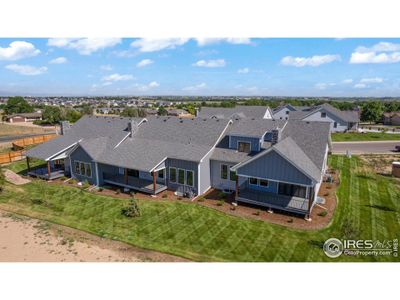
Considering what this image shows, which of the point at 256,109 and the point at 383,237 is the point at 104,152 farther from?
the point at 256,109

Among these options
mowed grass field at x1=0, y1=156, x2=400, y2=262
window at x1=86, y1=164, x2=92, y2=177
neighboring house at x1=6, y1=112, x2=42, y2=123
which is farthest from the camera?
neighboring house at x1=6, y1=112, x2=42, y2=123

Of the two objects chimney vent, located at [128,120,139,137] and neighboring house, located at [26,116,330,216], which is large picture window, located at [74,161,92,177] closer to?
neighboring house, located at [26,116,330,216]

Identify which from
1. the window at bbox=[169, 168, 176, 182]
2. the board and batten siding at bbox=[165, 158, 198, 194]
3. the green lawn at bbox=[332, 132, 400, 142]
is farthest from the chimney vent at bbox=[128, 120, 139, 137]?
the green lawn at bbox=[332, 132, 400, 142]

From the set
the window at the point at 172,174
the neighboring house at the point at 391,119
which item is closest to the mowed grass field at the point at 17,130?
the window at the point at 172,174

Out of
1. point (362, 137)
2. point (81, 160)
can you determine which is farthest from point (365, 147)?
point (81, 160)

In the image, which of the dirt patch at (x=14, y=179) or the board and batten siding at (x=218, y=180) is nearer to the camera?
the board and batten siding at (x=218, y=180)

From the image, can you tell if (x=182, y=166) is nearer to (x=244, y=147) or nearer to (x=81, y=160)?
(x=244, y=147)

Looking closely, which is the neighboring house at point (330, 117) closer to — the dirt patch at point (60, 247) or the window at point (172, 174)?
the window at point (172, 174)
